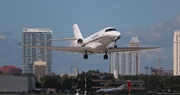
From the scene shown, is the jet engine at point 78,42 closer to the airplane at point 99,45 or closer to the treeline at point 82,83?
the airplane at point 99,45

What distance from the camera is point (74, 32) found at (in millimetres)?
90438

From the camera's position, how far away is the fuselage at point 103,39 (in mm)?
62875

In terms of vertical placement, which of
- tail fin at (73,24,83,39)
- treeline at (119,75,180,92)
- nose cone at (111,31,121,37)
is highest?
tail fin at (73,24,83,39)

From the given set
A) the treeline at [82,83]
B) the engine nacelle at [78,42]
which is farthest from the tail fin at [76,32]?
the treeline at [82,83]

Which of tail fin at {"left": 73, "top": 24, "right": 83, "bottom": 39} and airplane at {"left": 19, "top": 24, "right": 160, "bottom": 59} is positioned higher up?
tail fin at {"left": 73, "top": 24, "right": 83, "bottom": 39}

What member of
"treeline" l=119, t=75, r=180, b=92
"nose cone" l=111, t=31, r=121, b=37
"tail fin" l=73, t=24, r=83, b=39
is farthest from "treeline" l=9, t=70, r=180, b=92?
"nose cone" l=111, t=31, r=121, b=37

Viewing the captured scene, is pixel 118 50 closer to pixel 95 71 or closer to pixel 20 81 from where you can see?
pixel 20 81

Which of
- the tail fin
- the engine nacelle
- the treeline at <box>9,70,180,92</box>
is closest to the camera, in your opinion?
the engine nacelle

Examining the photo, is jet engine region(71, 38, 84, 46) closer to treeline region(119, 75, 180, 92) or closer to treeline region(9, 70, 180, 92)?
treeline region(9, 70, 180, 92)

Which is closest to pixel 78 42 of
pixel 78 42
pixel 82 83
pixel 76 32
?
pixel 78 42

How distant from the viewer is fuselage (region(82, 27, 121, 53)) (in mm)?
62875

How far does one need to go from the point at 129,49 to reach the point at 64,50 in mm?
9670

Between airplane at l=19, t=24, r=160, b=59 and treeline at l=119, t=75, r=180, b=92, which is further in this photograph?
treeline at l=119, t=75, r=180, b=92

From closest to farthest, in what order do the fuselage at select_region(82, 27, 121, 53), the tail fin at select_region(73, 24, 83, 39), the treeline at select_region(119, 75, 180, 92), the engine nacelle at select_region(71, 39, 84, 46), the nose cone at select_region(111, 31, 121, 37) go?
the nose cone at select_region(111, 31, 121, 37)
the fuselage at select_region(82, 27, 121, 53)
the engine nacelle at select_region(71, 39, 84, 46)
the tail fin at select_region(73, 24, 83, 39)
the treeline at select_region(119, 75, 180, 92)
